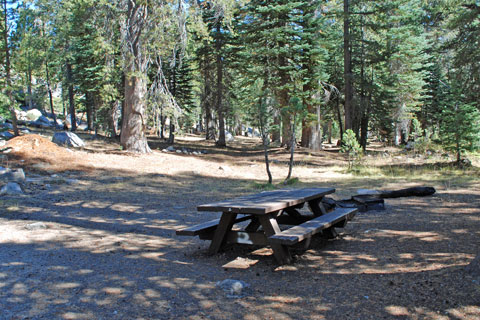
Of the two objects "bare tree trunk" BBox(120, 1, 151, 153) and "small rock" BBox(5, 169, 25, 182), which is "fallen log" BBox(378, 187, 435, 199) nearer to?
"small rock" BBox(5, 169, 25, 182)

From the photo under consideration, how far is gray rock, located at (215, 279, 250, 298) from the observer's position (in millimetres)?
3385

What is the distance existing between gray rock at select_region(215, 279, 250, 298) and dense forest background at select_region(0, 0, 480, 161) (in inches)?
333

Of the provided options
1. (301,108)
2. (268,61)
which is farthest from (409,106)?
(301,108)

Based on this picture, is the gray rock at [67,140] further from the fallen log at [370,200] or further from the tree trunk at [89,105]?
the fallen log at [370,200]

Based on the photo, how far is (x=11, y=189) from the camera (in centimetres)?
874

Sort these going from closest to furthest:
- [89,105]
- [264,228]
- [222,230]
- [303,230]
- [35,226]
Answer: [303,230] → [264,228] → [222,230] → [35,226] → [89,105]

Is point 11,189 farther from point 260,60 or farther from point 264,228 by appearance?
point 260,60

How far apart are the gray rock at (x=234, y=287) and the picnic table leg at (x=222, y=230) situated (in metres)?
0.97

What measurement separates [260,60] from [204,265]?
58.5 ft

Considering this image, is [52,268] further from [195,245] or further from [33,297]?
[195,245]

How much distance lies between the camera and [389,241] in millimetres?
4906

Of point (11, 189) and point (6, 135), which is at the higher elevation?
point (6, 135)

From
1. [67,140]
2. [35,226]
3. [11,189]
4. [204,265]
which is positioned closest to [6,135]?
[67,140]

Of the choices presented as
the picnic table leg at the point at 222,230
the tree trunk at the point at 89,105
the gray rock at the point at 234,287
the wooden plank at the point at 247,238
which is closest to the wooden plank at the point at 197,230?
the picnic table leg at the point at 222,230
